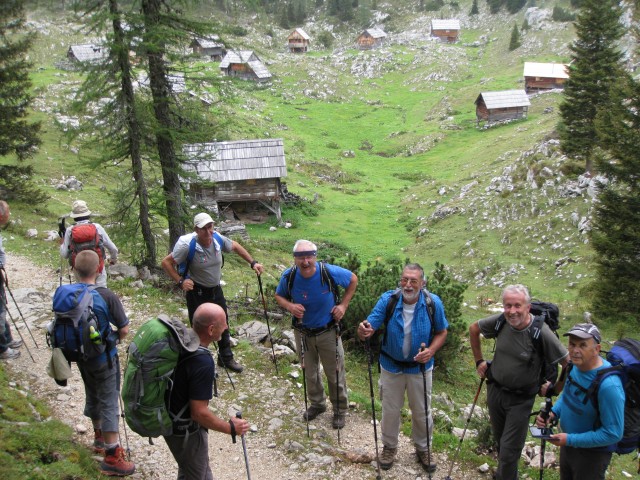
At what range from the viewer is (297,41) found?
80812 mm

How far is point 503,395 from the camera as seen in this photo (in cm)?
563

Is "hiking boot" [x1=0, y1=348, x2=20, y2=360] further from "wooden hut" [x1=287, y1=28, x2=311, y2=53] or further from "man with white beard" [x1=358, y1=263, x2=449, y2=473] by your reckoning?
"wooden hut" [x1=287, y1=28, x2=311, y2=53]

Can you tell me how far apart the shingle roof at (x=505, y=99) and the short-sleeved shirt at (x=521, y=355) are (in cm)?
4574

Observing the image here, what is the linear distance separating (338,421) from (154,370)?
3762 mm

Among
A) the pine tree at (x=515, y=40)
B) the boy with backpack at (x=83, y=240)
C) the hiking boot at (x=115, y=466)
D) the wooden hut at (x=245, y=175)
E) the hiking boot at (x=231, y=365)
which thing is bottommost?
the wooden hut at (x=245, y=175)

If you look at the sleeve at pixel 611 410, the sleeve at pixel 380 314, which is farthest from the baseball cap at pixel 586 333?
the sleeve at pixel 380 314

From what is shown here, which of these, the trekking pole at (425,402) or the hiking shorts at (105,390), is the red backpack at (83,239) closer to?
the hiking shorts at (105,390)

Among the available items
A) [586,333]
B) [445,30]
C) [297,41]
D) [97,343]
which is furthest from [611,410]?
[445,30]

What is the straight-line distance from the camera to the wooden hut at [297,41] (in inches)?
3172

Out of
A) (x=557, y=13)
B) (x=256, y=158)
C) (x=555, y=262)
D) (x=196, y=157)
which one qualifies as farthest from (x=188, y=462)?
(x=557, y=13)

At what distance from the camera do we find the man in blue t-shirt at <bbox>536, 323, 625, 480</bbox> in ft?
14.5

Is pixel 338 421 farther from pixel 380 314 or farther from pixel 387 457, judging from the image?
pixel 380 314

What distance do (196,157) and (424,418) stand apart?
8.91m

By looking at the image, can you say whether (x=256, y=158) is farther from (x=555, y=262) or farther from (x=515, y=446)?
(x=515, y=446)
